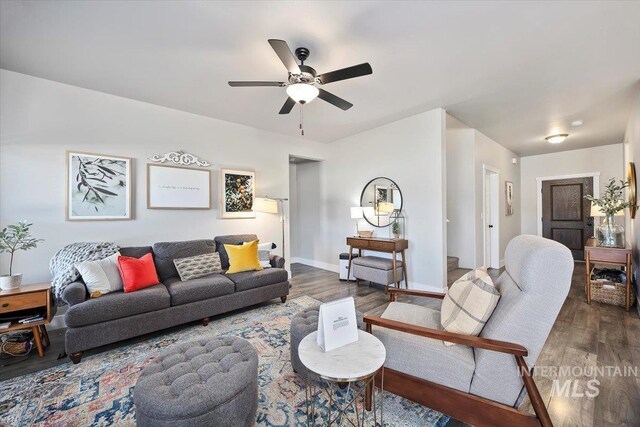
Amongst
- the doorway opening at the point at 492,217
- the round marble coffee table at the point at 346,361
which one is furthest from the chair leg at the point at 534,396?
the doorway opening at the point at 492,217

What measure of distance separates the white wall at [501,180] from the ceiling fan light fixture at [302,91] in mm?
3840

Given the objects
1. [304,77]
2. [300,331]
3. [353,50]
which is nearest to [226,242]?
[300,331]

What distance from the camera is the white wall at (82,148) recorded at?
9.00ft

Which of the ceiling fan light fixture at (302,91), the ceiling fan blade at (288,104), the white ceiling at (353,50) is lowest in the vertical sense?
the ceiling fan light fixture at (302,91)

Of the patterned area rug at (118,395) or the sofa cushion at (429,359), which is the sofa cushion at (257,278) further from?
the sofa cushion at (429,359)

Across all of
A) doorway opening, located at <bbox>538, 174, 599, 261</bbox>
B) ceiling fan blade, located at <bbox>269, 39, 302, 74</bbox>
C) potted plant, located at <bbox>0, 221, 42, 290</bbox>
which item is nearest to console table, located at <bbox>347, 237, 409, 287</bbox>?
ceiling fan blade, located at <bbox>269, 39, 302, 74</bbox>

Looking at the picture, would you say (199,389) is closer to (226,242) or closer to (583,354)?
(226,242)

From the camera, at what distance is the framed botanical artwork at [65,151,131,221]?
3.02 metres

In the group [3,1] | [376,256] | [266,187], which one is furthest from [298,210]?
[3,1]

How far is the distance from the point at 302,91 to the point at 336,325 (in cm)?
195

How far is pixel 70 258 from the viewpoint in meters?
2.70

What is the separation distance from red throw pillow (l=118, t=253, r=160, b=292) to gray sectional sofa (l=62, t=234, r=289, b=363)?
98 mm

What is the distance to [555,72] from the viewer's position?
279 cm

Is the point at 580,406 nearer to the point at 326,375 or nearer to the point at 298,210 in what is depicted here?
the point at 326,375
